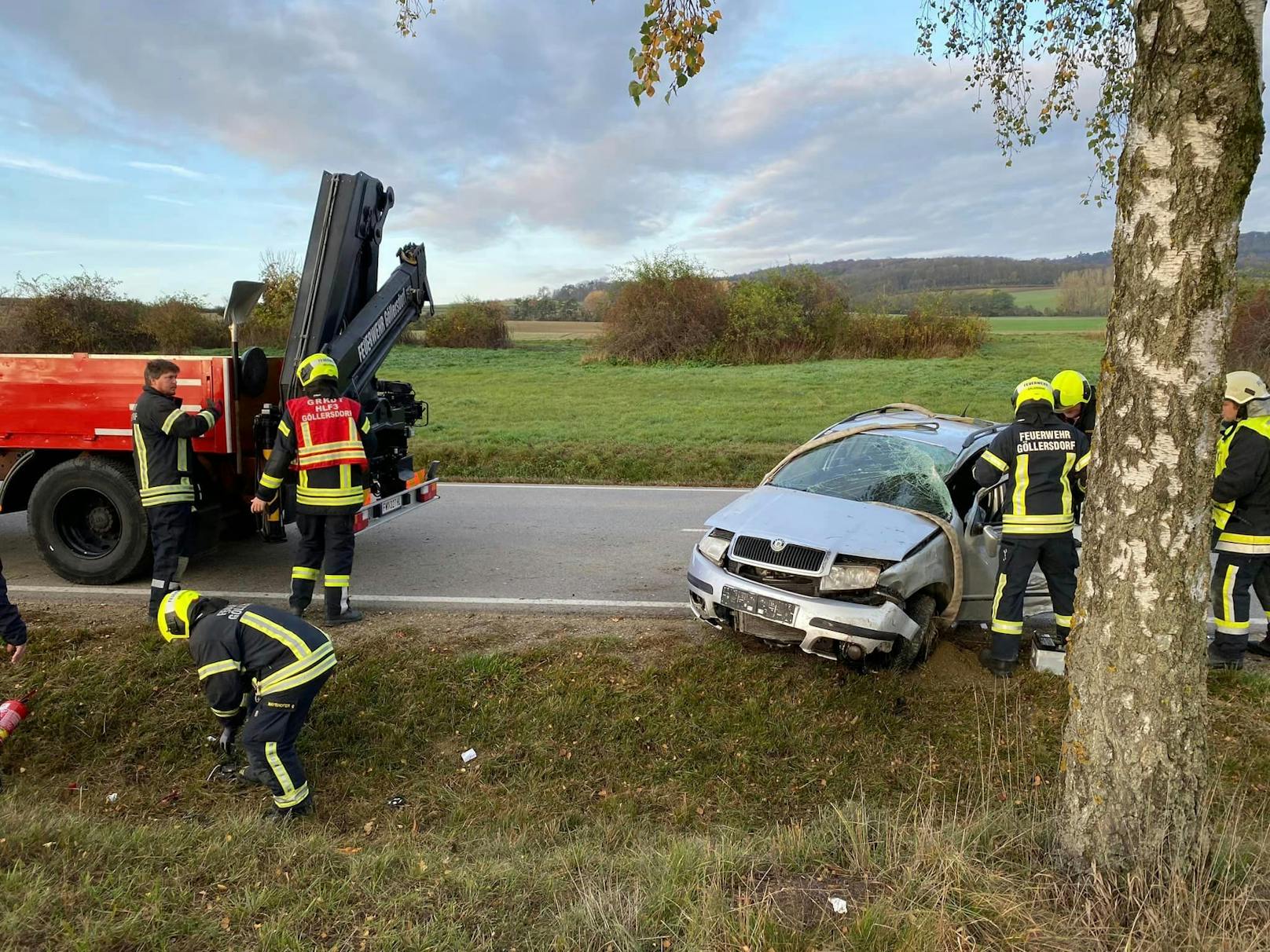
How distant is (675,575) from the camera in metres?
6.86

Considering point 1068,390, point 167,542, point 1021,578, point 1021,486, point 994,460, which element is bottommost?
point 1021,578

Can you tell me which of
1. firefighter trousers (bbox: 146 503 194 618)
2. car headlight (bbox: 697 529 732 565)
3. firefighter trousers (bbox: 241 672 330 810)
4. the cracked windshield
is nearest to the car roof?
the cracked windshield

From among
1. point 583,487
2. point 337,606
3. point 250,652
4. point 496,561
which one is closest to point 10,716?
point 250,652

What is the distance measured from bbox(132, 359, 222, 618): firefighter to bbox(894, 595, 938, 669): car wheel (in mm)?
4658

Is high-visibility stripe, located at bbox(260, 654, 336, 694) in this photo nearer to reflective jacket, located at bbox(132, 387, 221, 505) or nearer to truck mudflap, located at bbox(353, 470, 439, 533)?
truck mudflap, located at bbox(353, 470, 439, 533)

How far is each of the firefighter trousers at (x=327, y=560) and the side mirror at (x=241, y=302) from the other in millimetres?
1538

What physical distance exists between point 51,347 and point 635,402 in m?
15.6

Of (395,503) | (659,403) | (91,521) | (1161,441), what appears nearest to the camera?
(1161,441)

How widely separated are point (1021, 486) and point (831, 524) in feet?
3.81

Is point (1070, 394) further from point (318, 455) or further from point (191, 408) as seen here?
point (191, 408)

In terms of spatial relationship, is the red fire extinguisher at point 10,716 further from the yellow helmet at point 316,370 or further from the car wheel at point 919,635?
the car wheel at point 919,635

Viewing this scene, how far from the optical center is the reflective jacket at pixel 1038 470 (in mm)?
Answer: 4930

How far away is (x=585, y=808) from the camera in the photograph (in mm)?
4148

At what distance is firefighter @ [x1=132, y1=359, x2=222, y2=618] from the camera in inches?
224
